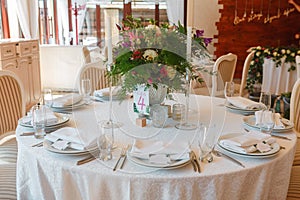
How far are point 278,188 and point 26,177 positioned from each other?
119 centimetres

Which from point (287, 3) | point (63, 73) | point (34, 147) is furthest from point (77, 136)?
point (287, 3)

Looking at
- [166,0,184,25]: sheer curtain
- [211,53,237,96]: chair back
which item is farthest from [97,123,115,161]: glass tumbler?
[166,0,184,25]: sheer curtain

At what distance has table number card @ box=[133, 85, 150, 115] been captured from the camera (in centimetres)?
178

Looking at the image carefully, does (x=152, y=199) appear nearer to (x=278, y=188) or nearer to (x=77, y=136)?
(x=77, y=136)

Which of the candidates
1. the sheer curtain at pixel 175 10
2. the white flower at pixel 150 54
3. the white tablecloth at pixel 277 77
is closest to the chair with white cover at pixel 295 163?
the white flower at pixel 150 54

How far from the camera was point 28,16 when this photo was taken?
5316 millimetres

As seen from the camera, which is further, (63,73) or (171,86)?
(63,73)

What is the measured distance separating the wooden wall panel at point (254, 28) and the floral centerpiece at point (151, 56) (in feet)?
13.7

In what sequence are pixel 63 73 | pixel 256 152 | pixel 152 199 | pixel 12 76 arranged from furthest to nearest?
pixel 63 73, pixel 12 76, pixel 256 152, pixel 152 199

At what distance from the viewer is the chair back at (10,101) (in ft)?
7.54

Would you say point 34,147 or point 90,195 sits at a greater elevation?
point 34,147

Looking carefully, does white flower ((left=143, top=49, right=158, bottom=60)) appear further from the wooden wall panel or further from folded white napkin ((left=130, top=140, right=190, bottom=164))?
the wooden wall panel

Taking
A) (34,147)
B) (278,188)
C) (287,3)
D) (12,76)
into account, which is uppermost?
(287,3)

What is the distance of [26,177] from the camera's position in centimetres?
153
